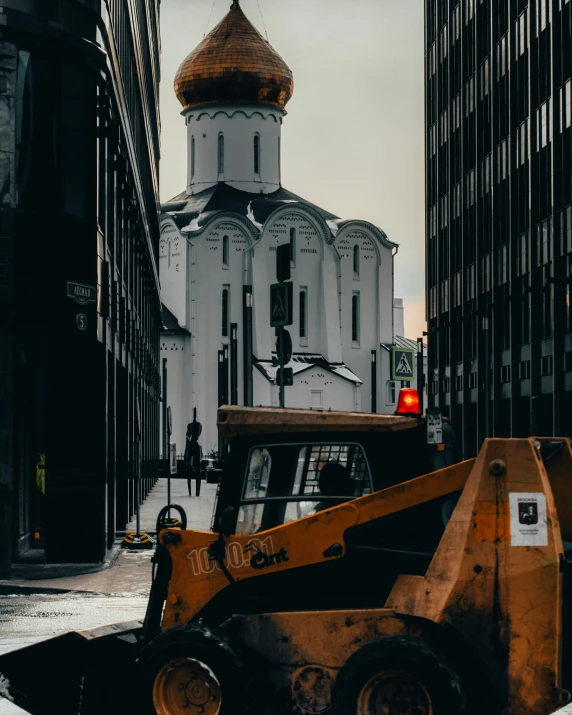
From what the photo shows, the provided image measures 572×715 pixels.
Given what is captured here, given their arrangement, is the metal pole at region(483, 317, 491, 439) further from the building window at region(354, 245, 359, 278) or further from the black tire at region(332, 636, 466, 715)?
the building window at region(354, 245, 359, 278)

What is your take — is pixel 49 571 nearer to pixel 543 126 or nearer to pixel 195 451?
pixel 195 451

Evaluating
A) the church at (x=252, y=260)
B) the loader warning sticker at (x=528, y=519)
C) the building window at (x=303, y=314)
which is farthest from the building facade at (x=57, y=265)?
the building window at (x=303, y=314)

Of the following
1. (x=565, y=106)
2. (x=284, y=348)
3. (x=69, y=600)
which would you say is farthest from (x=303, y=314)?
(x=69, y=600)

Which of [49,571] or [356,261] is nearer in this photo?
[49,571]

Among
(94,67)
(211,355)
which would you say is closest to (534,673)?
(94,67)

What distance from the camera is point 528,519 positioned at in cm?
792

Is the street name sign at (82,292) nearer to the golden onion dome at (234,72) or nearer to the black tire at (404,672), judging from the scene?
the black tire at (404,672)

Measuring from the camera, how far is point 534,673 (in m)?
7.83

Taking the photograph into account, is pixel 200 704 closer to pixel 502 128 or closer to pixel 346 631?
pixel 346 631

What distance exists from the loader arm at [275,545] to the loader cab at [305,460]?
21 cm

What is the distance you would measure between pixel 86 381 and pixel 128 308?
928cm

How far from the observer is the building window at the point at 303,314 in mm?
102250

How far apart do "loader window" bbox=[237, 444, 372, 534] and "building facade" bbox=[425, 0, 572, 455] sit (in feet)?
130

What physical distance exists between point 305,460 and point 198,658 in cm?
140
